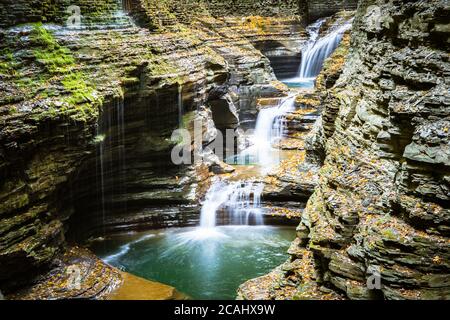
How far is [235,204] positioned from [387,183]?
8.00 metres

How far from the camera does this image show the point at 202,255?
14078 mm

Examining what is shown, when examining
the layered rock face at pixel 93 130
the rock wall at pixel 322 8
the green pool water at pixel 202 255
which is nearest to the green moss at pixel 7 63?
the layered rock face at pixel 93 130

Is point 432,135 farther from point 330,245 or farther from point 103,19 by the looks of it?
point 103,19

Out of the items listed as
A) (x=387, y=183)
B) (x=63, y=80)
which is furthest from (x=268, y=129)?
(x=387, y=183)

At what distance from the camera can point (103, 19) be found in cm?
1598

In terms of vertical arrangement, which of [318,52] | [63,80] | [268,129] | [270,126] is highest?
[318,52]

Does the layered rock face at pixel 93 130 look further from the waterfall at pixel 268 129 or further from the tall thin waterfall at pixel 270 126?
the tall thin waterfall at pixel 270 126

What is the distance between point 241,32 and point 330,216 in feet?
65.3

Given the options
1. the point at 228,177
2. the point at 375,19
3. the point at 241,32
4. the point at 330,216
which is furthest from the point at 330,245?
the point at 241,32

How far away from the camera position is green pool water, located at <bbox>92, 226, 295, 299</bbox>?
12703 mm

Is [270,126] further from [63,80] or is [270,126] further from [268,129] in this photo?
[63,80]

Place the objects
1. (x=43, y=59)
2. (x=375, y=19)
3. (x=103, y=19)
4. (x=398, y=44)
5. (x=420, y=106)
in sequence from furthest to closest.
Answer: (x=103, y=19), (x=43, y=59), (x=375, y=19), (x=398, y=44), (x=420, y=106)

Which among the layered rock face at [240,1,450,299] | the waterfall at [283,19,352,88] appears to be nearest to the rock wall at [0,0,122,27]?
the layered rock face at [240,1,450,299]
